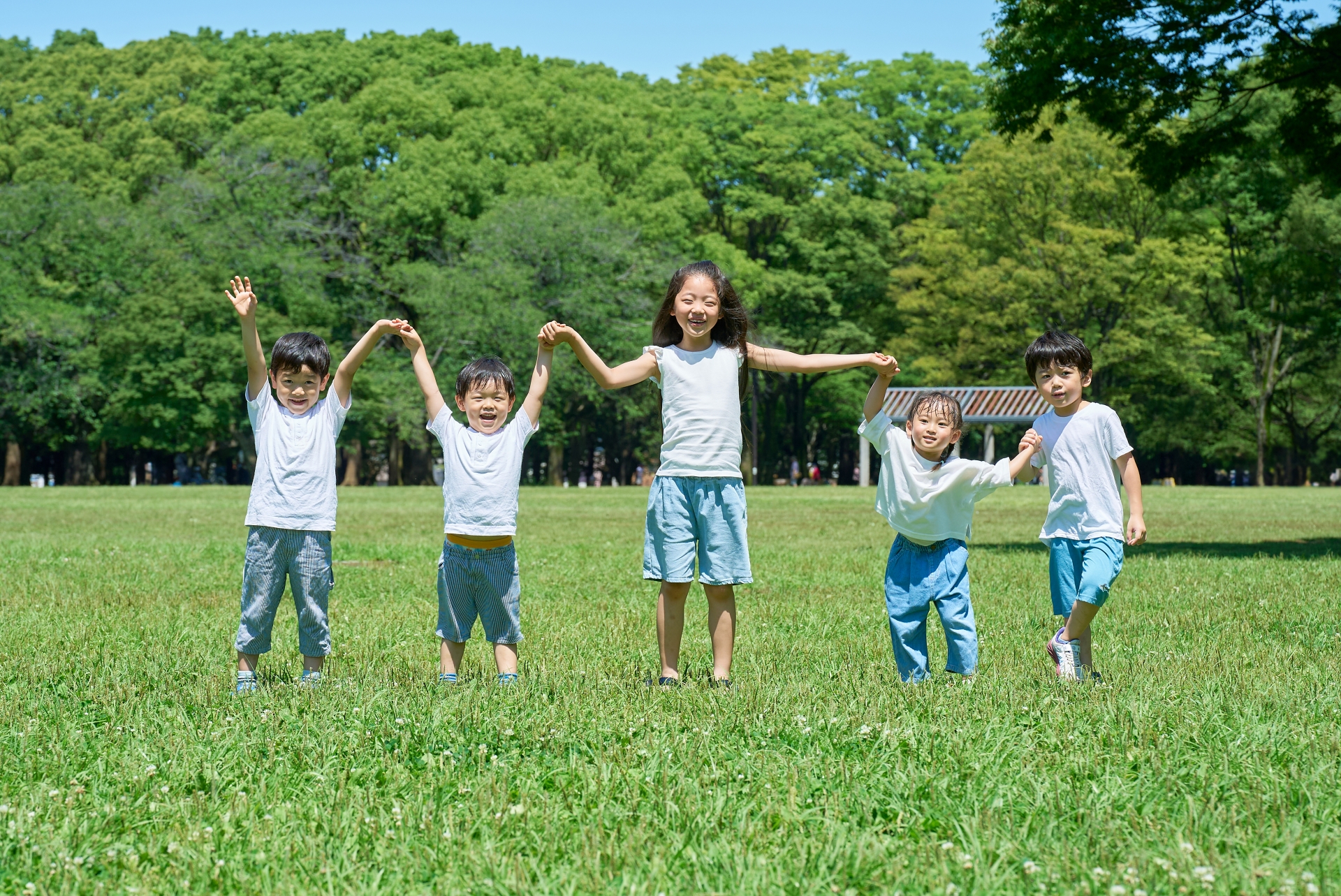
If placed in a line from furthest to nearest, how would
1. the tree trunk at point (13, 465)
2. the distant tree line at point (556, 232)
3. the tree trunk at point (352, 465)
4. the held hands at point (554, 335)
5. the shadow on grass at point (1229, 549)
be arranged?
1. the tree trunk at point (352, 465)
2. the tree trunk at point (13, 465)
3. the distant tree line at point (556, 232)
4. the shadow on grass at point (1229, 549)
5. the held hands at point (554, 335)

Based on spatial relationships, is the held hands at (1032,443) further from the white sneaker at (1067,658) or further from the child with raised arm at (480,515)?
the child with raised arm at (480,515)

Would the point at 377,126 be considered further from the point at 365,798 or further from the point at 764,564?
the point at 365,798

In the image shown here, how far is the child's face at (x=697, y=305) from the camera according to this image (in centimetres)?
629

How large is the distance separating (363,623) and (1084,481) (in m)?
4.65

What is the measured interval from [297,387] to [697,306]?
1.97m

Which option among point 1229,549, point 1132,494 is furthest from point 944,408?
point 1229,549

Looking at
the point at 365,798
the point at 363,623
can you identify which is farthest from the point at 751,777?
the point at 363,623

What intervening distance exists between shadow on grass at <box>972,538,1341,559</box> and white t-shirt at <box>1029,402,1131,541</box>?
8.43m

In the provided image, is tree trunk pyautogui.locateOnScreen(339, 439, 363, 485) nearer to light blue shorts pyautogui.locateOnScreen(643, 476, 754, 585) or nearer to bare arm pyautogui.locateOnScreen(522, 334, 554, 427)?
bare arm pyautogui.locateOnScreen(522, 334, 554, 427)

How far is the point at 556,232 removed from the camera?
44.5 m

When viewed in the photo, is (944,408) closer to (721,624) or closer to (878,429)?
(878,429)

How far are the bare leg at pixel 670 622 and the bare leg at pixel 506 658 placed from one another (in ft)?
2.37

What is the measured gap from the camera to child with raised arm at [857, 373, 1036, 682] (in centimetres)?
624

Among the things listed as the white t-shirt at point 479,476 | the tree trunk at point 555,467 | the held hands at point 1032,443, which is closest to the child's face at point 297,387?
the white t-shirt at point 479,476
